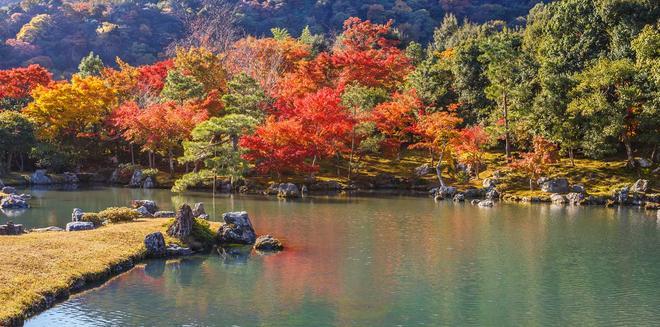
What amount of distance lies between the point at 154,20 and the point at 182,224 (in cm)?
10414

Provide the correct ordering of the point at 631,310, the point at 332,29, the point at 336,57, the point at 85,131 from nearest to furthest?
1. the point at 631,310
2. the point at 85,131
3. the point at 336,57
4. the point at 332,29

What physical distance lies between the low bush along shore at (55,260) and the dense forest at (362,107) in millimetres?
21049

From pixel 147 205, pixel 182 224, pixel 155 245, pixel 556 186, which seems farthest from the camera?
pixel 556 186

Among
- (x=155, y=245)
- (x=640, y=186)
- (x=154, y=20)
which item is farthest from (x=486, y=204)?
(x=154, y=20)

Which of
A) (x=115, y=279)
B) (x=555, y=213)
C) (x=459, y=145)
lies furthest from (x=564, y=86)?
(x=115, y=279)

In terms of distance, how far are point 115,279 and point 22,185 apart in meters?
38.5

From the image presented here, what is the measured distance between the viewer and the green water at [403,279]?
18656 millimetres

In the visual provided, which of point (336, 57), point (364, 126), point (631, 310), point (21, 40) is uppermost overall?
point (21, 40)

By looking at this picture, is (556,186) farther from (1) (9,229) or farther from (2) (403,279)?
(1) (9,229)

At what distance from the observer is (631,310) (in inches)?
781

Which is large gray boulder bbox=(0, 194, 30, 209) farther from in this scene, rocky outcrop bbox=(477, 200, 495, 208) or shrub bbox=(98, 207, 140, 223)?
rocky outcrop bbox=(477, 200, 495, 208)

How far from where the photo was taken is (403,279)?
23.4 meters

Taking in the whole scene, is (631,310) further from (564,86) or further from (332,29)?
(332,29)

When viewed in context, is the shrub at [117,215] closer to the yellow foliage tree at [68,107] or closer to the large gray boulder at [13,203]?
the large gray boulder at [13,203]
